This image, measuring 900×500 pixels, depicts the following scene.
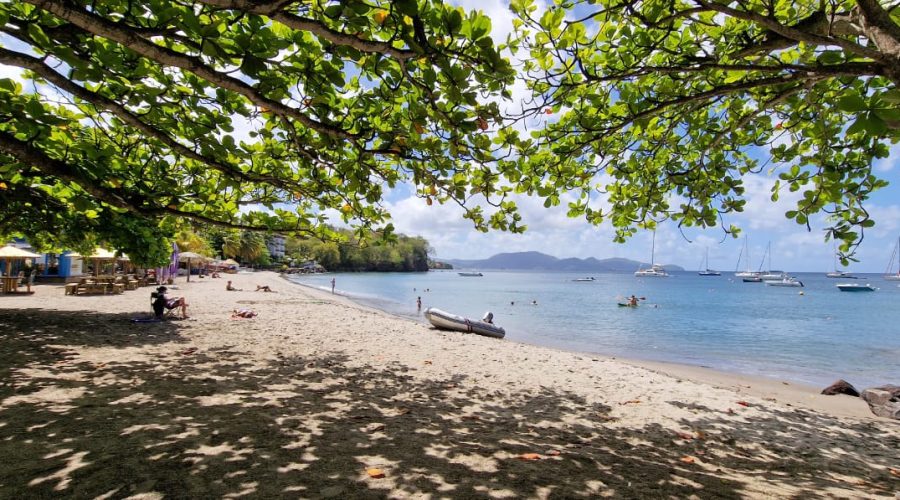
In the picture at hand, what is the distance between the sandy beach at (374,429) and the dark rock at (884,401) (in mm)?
399

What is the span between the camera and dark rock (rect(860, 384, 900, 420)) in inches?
329

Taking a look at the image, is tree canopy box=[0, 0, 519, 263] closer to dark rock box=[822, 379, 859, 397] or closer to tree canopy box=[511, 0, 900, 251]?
tree canopy box=[511, 0, 900, 251]

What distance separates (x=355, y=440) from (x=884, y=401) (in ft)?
38.3

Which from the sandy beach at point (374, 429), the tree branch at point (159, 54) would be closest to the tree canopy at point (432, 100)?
the tree branch at point (159, 54)

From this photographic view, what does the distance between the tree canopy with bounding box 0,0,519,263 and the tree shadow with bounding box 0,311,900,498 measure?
93.5 inches

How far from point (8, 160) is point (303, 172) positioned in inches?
130

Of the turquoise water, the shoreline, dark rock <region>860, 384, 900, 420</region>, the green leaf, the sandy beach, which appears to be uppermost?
the green leaf

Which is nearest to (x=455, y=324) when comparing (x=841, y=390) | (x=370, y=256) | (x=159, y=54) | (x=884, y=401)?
(x=841, y=390)

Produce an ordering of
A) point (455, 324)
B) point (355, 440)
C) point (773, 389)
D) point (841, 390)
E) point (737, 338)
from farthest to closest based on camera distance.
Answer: point (737, 338), point (455, 324), point (773, 389), point (841, 390), point (355, 440)

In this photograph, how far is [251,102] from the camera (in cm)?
348

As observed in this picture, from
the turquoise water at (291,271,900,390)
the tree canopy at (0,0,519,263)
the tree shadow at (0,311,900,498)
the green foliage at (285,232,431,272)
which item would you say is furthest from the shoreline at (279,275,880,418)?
the green foliage at (285,232,431,272)

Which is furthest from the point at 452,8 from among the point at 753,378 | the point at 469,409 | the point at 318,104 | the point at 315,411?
the point at 753,378

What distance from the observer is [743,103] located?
4.81 meters

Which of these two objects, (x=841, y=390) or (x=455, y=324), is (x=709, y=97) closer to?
(x=841, y=390)
